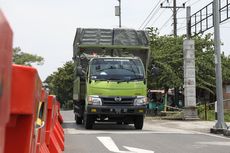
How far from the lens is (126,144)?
1253 centimetres

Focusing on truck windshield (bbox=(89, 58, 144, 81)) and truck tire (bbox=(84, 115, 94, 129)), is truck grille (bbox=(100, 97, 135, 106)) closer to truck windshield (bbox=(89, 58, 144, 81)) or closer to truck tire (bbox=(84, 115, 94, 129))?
truck windshield (bbox=(89, 58, 144, 81))

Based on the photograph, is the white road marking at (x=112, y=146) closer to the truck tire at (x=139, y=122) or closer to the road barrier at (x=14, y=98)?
the truck tire at (x=139, y=122)

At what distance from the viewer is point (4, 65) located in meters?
1.69

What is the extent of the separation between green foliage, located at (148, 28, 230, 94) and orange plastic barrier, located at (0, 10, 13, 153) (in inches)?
1383

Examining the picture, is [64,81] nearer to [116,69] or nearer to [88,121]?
[88,121]

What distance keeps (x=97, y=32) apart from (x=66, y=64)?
68472 millimetres

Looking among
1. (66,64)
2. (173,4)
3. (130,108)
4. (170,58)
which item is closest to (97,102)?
(130,108)

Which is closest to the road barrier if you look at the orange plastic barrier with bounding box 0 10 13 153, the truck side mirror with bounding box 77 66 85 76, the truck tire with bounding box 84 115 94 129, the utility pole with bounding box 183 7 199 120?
the orange plastic barrier with bounding box 0 10 13 153

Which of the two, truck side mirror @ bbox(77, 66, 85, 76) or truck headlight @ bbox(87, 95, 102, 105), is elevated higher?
truck side mirror @ bbox(77, 66, 85, 76)

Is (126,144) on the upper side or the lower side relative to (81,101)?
lower

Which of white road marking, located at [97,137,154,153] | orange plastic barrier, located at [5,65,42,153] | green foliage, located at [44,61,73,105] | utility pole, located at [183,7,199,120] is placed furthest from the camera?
green foliage, located at [44,61,73,105]

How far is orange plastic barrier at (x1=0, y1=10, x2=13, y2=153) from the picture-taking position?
5.41 feet

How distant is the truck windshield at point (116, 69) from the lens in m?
17.1

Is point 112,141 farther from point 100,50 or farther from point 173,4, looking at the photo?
point 173,4
